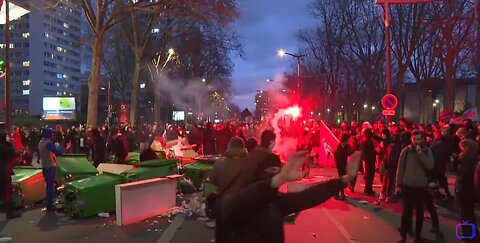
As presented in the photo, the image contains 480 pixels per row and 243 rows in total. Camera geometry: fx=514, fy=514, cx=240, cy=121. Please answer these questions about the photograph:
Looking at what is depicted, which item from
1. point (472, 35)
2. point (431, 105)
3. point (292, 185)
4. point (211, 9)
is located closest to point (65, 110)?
point (211, 9)

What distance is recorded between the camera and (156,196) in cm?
1059

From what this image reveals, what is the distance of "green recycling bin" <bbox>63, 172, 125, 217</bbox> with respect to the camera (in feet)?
33.6

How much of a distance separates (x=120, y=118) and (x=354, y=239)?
29006mm

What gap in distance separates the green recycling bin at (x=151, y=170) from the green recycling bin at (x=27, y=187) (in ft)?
8.01

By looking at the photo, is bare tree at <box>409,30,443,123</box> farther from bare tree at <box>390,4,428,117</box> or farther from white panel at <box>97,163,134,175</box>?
white panel at <box>97,163,134,175</box>

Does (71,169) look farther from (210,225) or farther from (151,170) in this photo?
(210,225)

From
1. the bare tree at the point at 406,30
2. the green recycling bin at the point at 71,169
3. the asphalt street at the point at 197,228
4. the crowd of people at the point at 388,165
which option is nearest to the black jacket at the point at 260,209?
the crowd of people at the point at 388,165

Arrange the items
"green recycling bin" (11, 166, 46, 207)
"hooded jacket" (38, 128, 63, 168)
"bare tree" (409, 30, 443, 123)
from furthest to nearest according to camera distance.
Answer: "bare tree" (409, 30, 443, 123) → "green recycling bin" (11, 166, 46, 207) → "hooded jacket" (38, 128, 63, 168)

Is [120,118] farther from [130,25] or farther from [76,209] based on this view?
[76,209]

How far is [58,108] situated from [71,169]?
36.6 meters

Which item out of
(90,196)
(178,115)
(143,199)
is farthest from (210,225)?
(178,115)

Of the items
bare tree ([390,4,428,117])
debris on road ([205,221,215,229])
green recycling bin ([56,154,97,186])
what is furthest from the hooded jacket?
bare tree ([390,4,428,117])

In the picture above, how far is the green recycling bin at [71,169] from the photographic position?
476 inches

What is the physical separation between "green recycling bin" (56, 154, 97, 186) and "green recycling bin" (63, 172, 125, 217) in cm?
145
